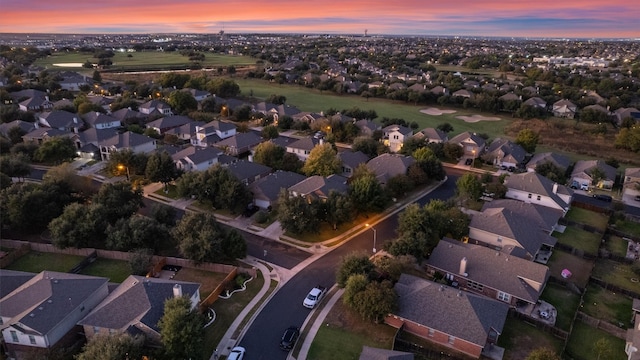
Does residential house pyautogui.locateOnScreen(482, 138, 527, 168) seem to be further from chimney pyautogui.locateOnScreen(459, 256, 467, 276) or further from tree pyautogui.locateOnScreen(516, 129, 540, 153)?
chimney pyautogui.locateOnScreen(459, 256, 467, 276)

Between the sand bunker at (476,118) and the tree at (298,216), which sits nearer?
the tree at (298,216)

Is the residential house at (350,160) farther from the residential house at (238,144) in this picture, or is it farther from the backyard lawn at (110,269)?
the backyard lawn at (110,269)

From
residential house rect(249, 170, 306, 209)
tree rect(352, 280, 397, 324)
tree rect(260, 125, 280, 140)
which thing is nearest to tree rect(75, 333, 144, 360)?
tree rect(352, 280, 397, 324)

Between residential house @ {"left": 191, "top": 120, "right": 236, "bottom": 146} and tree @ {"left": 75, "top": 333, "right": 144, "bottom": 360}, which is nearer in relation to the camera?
tree @ {"left": 75, "top": 333, "right": 144, "bottom": 360}

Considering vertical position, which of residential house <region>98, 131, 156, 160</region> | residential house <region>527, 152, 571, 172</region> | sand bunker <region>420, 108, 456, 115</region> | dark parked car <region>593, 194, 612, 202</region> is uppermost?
sand bunker <region>420, 108, 456, 115</region>

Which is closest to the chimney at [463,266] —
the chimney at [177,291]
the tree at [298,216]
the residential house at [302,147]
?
the tree at [298,216]

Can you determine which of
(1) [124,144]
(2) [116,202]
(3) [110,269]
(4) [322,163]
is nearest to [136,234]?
(3) [110,269]

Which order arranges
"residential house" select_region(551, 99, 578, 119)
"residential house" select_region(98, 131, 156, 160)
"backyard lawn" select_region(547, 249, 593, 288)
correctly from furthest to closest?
"residential house" select_region(551, 99, 578, 119)
"residential house" select_region(98, 131, 156, 160)
"backyard lawn" select_region(547, 249, 593, 288)

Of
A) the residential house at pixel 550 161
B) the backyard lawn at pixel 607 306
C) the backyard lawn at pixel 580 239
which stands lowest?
the backyard lawn at pixel 607 306
